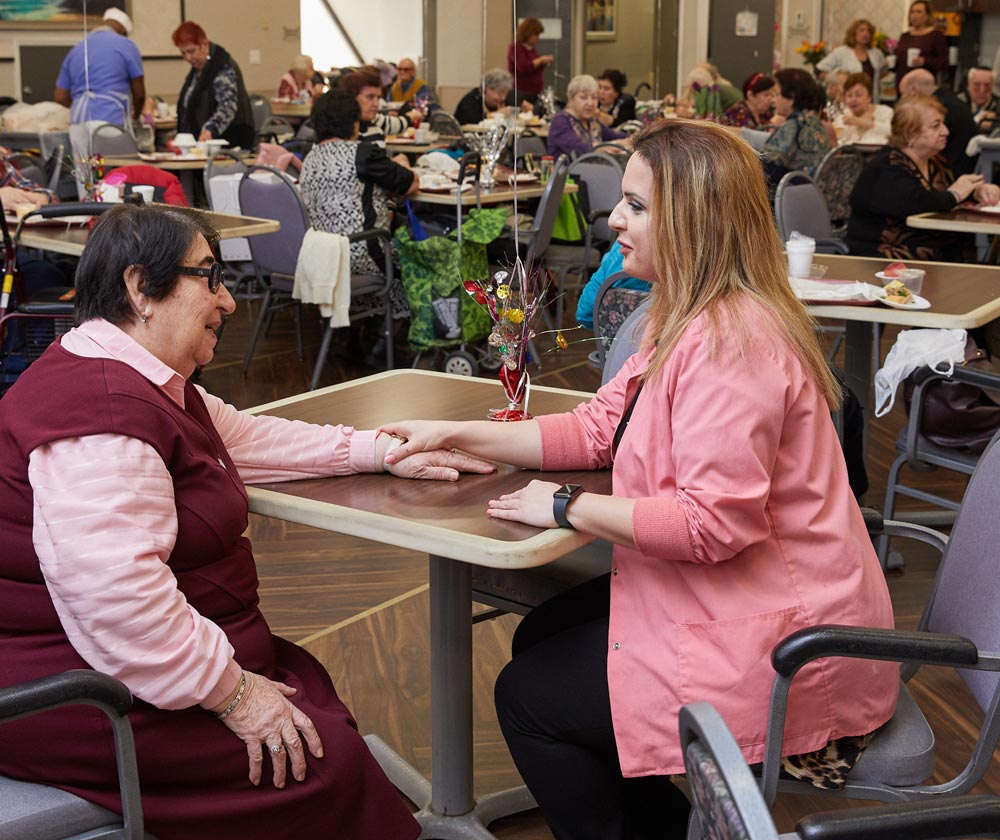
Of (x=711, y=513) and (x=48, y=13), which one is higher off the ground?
(x=48, y=13)

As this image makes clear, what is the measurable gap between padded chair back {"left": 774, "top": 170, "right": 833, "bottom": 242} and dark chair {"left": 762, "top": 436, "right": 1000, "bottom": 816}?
121 inches

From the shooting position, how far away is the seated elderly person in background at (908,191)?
511 cm

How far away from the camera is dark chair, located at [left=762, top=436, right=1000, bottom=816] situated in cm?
151

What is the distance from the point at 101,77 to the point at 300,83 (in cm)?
431

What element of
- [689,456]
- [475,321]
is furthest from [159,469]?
[475,321]

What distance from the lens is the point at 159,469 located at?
162 centimetres

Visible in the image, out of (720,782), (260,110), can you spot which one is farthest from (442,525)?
(260,110)

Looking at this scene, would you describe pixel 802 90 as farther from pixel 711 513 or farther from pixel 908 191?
pixel 711 513

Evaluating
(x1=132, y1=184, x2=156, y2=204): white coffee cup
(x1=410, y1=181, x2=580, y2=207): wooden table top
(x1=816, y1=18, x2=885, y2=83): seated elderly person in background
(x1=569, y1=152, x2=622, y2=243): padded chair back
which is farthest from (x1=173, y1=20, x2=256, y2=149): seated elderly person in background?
(x1=816, y1=18, x2=885, y2=83): seated elderly person in background

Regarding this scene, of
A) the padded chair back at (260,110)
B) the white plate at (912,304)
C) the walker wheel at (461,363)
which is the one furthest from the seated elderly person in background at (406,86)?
the white plate at (912,304)

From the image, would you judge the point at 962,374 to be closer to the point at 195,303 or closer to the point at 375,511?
the point at 375,511

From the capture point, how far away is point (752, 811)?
2.69 ft

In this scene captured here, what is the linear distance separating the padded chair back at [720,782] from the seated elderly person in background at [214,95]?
26.1ft

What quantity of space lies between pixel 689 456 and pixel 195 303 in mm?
720
